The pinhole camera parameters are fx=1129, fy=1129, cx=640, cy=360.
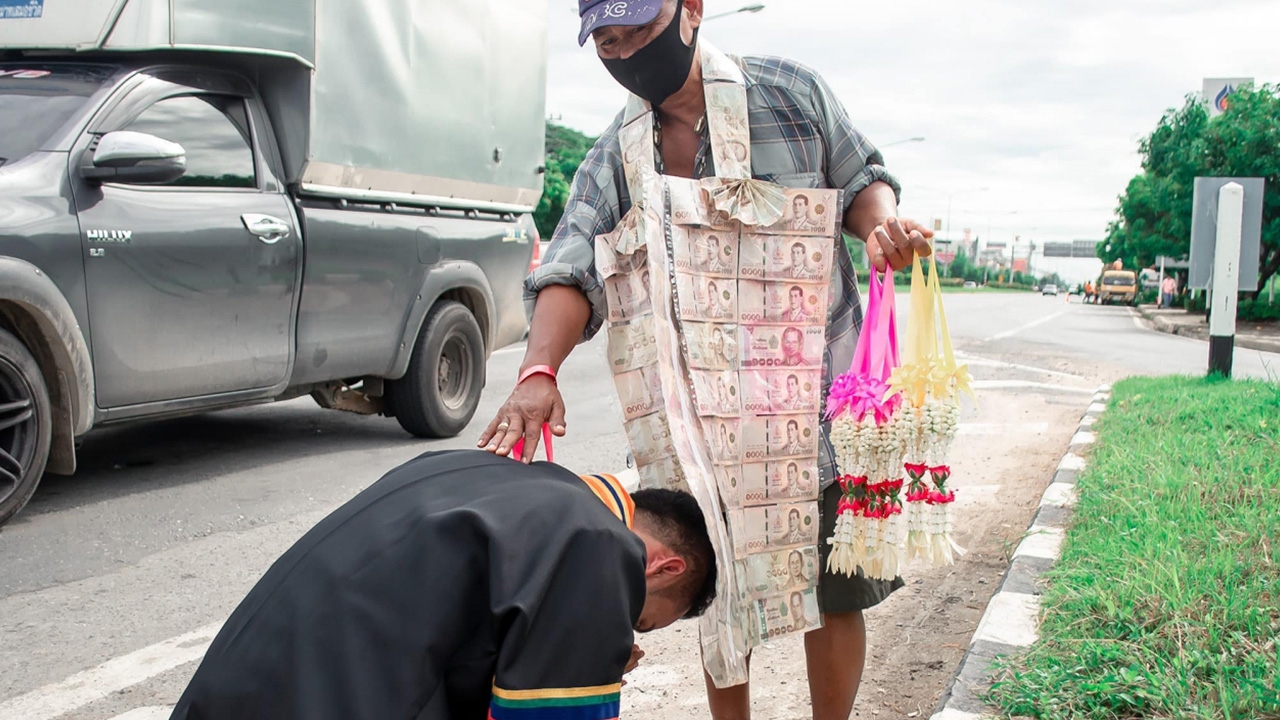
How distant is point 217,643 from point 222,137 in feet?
14.0

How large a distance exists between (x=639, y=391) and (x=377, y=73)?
14.1 ft

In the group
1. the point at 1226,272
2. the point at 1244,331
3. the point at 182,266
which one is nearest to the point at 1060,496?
the point at 182,266

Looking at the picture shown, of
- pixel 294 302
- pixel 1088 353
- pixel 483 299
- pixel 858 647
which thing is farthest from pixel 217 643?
pixel 1088 353

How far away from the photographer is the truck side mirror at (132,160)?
→ 453cm

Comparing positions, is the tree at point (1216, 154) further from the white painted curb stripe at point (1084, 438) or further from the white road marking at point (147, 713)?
the white road marking at point (147, 713)

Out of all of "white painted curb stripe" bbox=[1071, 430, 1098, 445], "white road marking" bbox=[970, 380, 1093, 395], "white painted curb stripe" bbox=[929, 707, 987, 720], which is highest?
"white painted curb stripe" bbox=[1071, 430, 1098, 445]

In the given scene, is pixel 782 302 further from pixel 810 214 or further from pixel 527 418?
pixel 527 418

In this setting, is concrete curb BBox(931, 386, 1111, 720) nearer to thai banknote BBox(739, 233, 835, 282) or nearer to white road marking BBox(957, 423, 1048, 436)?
thai banknote BBox(739, 233, 835, 282)

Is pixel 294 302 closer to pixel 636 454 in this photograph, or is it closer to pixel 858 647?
pixel 636 454

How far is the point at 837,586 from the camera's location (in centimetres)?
258

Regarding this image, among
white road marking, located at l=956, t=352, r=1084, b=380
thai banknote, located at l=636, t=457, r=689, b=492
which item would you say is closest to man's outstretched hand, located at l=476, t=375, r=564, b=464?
thai banknote, located at l=636, t=457, r=689, b=492

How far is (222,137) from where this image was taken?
17.7 ft

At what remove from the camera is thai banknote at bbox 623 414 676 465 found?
2.56 m

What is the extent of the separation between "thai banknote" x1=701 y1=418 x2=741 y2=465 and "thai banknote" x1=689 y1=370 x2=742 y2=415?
0.02m
